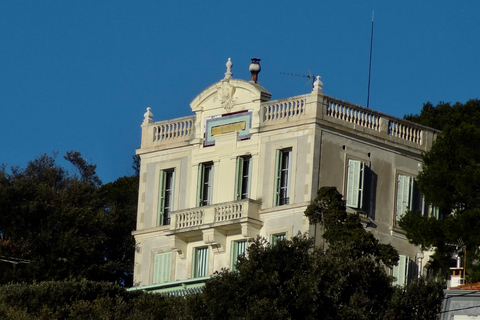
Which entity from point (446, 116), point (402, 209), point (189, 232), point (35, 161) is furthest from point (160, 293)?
point (35, 161)

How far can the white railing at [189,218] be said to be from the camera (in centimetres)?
6556

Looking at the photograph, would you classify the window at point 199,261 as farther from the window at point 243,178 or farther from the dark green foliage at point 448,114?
the dark green foliage at point 448,114

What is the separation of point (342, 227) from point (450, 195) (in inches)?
161

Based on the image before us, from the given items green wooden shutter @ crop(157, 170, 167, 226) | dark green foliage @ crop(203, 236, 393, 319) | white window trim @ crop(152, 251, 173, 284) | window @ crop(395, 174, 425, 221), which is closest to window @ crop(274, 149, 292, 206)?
window @ crop(395, 174, 425, 221)

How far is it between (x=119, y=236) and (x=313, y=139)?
1520 cm

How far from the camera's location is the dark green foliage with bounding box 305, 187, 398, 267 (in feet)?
196

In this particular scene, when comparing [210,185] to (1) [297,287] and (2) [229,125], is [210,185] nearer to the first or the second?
(2) [229,125]

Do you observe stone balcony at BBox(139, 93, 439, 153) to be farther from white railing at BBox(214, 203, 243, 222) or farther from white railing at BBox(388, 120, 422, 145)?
white railing at BBox(214, 203, 243, 222)

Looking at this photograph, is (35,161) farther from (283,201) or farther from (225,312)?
(225,312)

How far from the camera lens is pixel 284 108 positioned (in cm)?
6506

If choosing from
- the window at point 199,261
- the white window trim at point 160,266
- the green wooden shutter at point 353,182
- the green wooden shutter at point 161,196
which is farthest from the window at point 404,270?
the green wooden shutter at point 161,196

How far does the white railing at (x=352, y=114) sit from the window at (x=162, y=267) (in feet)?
26.9

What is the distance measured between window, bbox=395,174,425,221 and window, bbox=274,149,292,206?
403 centimetres

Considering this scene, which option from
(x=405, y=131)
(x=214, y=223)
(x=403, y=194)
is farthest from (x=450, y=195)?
(x=214, y=223)
